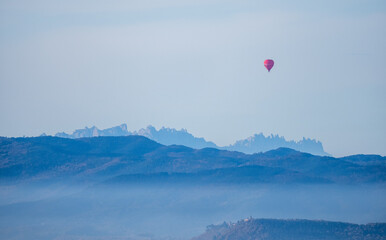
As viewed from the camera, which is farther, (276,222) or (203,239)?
(203,239)

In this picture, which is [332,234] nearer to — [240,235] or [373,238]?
[373,238]

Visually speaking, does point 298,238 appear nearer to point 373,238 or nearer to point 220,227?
point 373,238

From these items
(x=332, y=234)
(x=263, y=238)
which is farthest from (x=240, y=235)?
(x=332, y=234)

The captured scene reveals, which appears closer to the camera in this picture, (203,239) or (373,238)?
(373,238)

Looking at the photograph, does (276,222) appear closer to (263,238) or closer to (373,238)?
(263,238)

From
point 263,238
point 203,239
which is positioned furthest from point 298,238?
point 203,239
